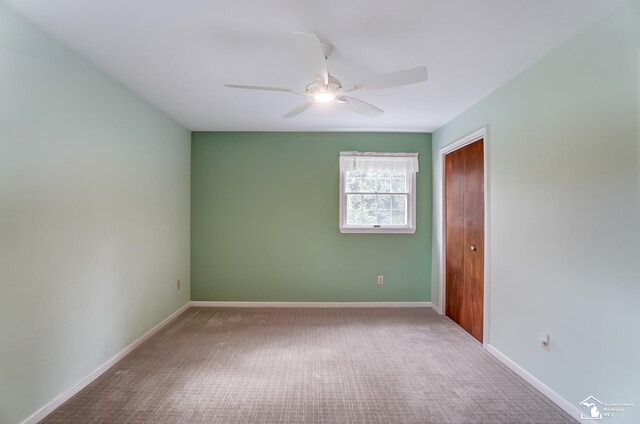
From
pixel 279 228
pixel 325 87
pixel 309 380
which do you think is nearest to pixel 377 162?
pixel 279 228

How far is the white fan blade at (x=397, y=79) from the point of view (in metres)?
1.73

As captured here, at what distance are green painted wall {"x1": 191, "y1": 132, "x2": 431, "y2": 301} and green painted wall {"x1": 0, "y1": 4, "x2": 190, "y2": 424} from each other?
3.12 ft

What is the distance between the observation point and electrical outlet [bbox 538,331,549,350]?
2035mm

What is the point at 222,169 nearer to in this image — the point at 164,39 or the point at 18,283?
the point at 164,39

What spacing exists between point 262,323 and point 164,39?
2856 millimetres

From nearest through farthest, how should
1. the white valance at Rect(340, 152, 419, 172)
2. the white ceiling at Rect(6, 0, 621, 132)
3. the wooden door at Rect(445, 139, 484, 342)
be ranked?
the white ceiling at Rect(6, 0, 621, 132), the wooden door at Rect(445, 139, 484, 342), the white valance at Rect(340, 152, 419, 172)

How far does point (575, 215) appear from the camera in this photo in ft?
5.98

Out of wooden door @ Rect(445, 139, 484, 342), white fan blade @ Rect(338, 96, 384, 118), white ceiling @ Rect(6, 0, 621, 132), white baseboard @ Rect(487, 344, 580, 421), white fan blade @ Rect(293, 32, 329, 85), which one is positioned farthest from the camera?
wooden door @ Rect(445, 139, 484, 342)

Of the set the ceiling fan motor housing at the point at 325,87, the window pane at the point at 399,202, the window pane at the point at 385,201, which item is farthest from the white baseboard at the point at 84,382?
the window pane at the point at 399,202

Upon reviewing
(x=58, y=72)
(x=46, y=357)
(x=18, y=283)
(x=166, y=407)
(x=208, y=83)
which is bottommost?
(x=166, y=407)

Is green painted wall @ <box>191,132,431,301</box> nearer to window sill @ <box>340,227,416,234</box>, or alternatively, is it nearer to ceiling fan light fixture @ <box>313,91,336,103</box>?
window sill @ <box>340,227,416,234</box>

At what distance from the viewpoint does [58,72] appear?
192 centimetres

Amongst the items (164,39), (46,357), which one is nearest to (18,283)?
(46,357)

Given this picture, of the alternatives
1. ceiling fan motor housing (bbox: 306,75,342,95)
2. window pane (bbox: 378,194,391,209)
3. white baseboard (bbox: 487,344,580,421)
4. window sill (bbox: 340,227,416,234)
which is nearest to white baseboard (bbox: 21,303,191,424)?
window sill (bbox: 340,227,416,234)
